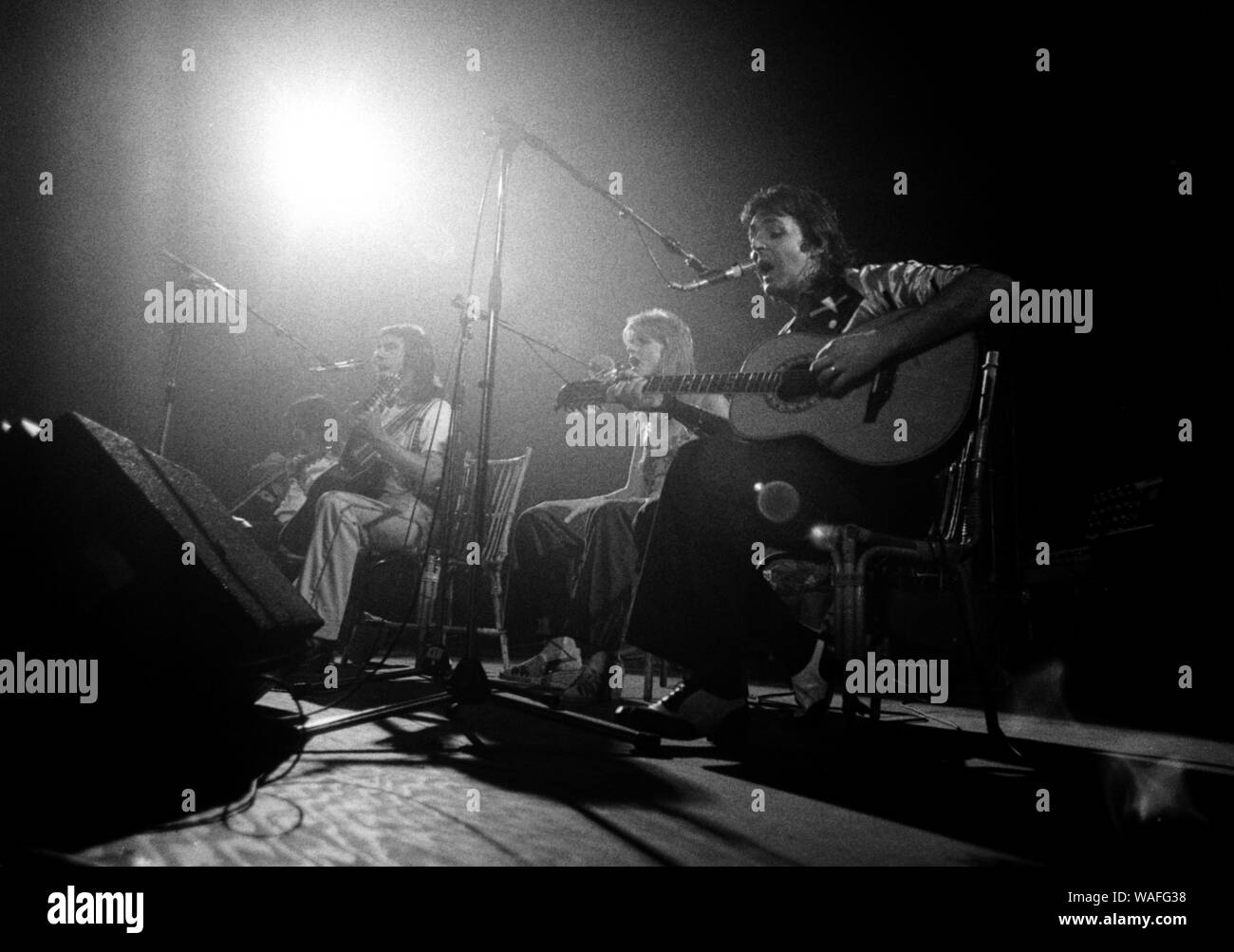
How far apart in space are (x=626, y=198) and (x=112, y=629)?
11.4 feet

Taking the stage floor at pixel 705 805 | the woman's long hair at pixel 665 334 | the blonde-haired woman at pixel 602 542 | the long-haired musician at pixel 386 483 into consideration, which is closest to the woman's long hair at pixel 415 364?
the long-haired musician at pixel 386 483

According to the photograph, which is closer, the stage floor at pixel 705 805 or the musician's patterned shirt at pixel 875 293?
the stage floor at pixel 705 805

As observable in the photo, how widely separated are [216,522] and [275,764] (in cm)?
55

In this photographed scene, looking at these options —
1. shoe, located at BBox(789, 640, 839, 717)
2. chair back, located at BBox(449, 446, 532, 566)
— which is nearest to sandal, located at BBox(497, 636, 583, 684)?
chair back, located at BBox(449, 446, 532, 566)

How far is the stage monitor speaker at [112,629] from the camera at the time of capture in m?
1.04

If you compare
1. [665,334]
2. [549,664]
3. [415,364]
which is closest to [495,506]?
[415,364]

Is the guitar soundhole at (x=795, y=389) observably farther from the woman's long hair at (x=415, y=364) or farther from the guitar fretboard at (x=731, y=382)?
the woman's long hair at (x=415, y=364)

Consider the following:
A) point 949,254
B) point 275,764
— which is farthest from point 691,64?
point 275,764

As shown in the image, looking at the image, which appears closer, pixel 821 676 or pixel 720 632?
pixel 720 632

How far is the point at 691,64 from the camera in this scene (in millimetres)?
3436

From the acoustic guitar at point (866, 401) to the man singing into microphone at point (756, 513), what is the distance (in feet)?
0.13

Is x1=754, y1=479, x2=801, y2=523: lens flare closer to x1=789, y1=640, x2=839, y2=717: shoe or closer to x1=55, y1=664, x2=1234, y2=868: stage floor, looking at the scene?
x1=55, y1=664, x2=1234, y2=868: stage floor

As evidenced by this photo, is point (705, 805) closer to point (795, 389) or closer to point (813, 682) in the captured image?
point (795, 389)
